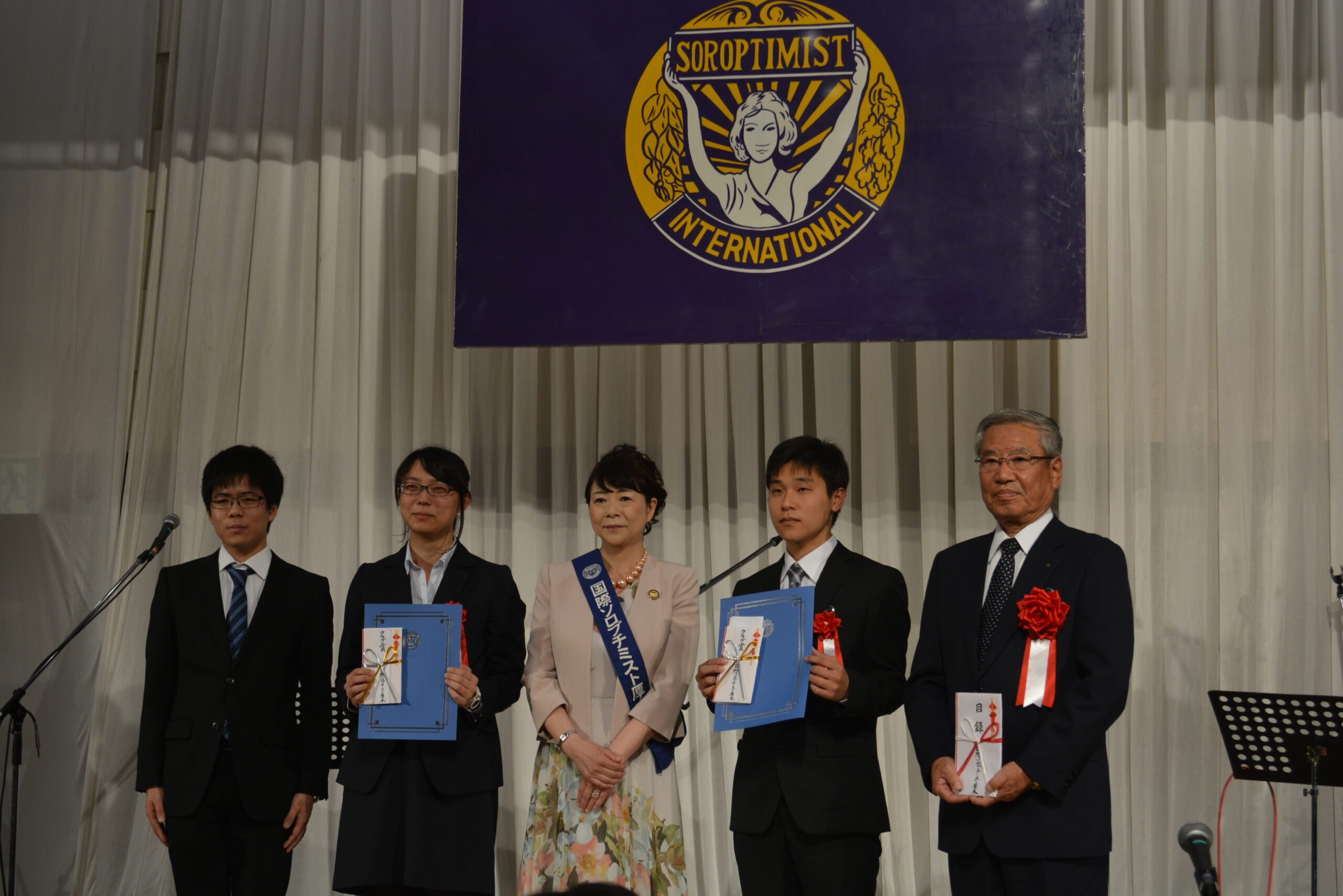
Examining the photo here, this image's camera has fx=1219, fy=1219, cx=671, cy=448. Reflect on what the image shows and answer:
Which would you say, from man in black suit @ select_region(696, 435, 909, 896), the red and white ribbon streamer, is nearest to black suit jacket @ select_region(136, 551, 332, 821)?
man in black suit @ select_region(696, 435, 909, 896)

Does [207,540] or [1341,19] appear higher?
[1341,19]

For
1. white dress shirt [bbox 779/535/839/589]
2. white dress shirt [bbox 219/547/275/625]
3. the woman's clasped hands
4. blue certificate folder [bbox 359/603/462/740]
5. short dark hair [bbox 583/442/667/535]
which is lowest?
the woman's clasped hands

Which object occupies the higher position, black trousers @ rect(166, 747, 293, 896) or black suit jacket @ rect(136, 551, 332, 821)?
black suit jacket @ rect(136, 551, 332, 821)

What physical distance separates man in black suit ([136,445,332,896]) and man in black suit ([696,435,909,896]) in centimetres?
114

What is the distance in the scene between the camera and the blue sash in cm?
303

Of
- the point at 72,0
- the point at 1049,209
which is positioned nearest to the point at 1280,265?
the point at 1049,209

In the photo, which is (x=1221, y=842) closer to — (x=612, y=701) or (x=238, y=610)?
(x=612, y=701)

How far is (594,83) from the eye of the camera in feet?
13.7

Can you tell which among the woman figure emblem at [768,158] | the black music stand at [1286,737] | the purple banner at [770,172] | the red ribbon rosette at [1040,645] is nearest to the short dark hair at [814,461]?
the red ribbon rosette at [1040,645]

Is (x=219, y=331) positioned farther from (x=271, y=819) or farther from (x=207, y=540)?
(x=271, y=819)

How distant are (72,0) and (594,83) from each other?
7.27ft

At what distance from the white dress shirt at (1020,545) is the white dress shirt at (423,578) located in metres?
1.38

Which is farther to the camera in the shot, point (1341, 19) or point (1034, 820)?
point (1341, 19)

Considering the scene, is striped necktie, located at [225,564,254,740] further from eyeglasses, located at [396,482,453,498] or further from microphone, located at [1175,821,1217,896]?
microphone, located at [1175,821,1217,896]
